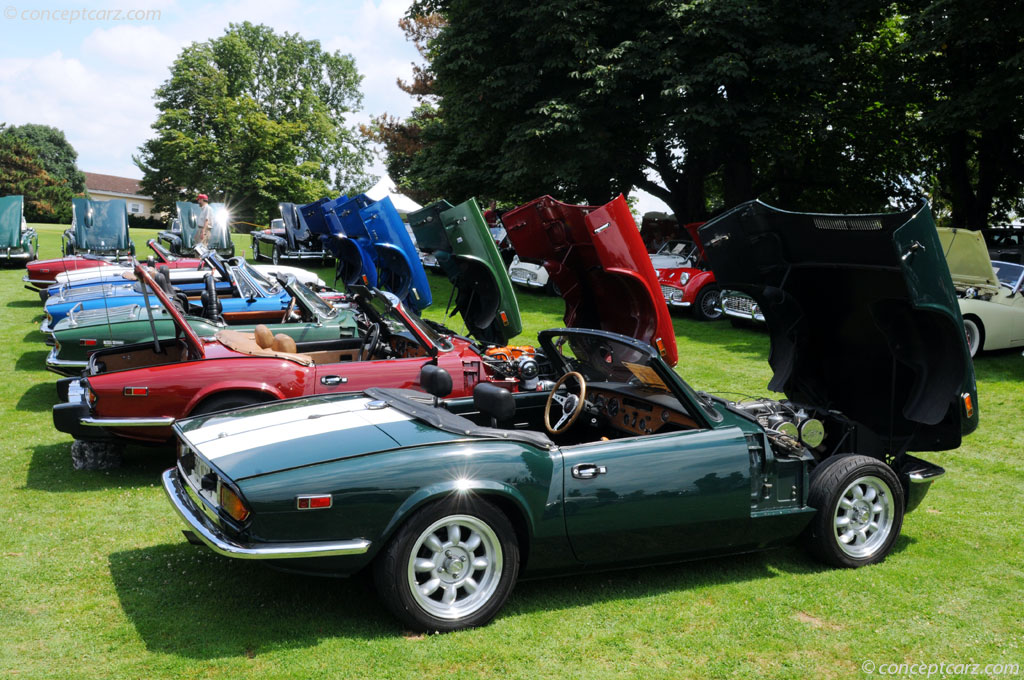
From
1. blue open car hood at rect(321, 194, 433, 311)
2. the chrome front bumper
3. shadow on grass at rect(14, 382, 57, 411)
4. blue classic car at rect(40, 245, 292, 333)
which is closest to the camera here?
the chrome front bumper

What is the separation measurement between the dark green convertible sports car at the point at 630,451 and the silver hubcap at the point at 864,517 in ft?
0.04

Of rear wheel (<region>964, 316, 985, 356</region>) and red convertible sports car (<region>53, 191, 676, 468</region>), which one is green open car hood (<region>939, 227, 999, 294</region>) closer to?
rear wheel (<region>964, 316, 985, 356</region>)

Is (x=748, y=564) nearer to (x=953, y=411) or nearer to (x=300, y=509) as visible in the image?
(x=953, y=411)

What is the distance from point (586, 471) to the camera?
14.5 ft

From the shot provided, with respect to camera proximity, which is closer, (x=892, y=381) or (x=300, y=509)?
(x=300, y=509)

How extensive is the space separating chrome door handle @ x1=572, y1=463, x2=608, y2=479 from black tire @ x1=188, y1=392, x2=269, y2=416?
10.5 feet

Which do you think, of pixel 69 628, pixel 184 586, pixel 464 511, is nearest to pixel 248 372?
pixel 184 586

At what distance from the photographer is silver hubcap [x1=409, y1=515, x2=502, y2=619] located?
4109 mm

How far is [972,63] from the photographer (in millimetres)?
19531

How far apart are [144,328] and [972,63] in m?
18.5

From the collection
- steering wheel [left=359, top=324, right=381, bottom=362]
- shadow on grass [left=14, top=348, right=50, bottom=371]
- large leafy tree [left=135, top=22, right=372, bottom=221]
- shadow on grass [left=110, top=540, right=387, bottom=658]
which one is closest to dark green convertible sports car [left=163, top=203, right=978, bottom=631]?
shadow on grass [left=110, top=540, right=387, bottom=658]

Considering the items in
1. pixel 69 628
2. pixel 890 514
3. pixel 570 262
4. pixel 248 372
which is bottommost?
pixel 69 628

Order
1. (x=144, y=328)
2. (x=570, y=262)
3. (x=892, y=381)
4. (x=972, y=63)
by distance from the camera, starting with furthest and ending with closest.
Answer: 1. (x=972, y=63)
2. (x=144, y=328)
3. (x=570, y=262)
4. (x=892, y=381)

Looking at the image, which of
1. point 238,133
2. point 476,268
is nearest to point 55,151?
point 238,133
